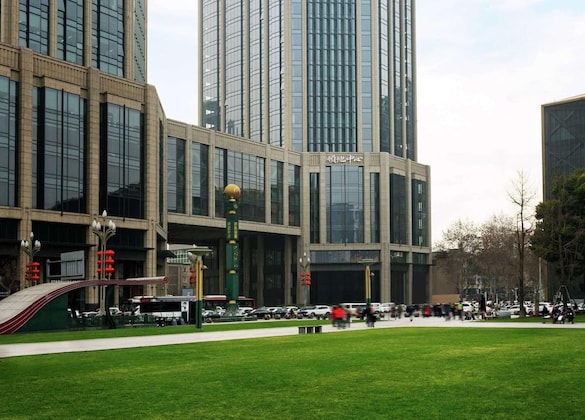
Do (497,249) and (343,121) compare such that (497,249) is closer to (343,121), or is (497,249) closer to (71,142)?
(343,121)

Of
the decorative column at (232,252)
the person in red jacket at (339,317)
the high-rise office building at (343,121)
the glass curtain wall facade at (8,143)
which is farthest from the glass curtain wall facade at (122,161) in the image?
the high-rise office building at (343,121)

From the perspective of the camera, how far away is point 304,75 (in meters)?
151

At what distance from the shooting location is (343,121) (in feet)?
494

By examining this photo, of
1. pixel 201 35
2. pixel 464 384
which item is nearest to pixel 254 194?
pixel 201 35

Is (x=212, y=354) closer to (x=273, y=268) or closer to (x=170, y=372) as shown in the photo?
(x=170, y=372)

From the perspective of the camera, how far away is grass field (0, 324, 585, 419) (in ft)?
51.0

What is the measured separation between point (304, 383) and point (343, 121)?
132835 mm

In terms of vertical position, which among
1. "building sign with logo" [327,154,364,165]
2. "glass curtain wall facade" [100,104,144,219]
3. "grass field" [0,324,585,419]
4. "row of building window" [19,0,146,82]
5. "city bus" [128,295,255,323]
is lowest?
"city bus" [128,295,255,323]

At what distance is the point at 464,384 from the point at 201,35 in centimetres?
17266

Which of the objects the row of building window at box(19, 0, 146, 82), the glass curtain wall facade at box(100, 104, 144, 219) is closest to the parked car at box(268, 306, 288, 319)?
the glass curtain wall facade at box(100, 104, 144, 219)

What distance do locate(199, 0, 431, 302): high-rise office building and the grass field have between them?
102 m

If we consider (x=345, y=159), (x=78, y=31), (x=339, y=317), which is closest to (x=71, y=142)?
(x=78, y=31)

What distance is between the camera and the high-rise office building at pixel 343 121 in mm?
133125

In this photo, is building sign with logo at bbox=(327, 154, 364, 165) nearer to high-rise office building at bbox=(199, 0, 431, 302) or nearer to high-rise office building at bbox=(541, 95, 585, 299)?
high-rise office building at bbox=(199, 0, 431, 302)
